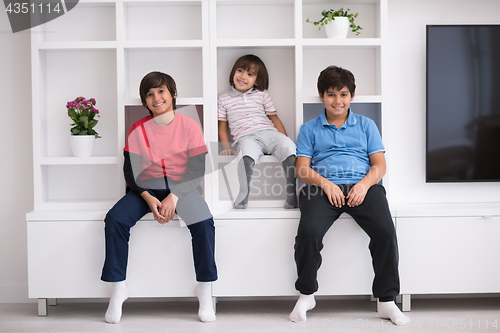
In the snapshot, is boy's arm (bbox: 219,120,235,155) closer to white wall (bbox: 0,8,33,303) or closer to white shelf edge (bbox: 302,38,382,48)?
white shelf edge (bbox: 302,38,382,48)

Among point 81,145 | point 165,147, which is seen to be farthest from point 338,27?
point 81,145

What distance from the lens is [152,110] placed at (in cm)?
192

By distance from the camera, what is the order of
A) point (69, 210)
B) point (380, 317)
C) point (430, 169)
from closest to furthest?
point (380, 317)
point (69, 210)
point (430, 169)

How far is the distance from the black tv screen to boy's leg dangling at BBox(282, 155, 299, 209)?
697 mm

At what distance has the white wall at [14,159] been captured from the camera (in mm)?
2131

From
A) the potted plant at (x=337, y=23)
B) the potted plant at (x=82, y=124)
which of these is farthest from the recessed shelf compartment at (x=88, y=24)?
the potted plant at (x=337, y=23)

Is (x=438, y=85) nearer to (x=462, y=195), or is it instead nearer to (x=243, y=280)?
(x=462, y=195)

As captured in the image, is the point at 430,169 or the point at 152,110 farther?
the point at 430,169

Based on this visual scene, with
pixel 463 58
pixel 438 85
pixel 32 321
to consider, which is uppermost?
pixel 463 58

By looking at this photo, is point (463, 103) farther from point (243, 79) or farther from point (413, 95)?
point (243, 79)

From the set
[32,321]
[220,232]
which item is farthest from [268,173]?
[32,321]

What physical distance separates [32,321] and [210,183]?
99 centimetres

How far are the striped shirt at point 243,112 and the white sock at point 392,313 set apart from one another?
3.08ft

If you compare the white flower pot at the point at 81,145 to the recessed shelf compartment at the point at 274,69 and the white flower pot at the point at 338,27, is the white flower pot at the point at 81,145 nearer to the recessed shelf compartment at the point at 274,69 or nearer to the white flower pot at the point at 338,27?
the recessed shelf compartment at the point at 274,69
